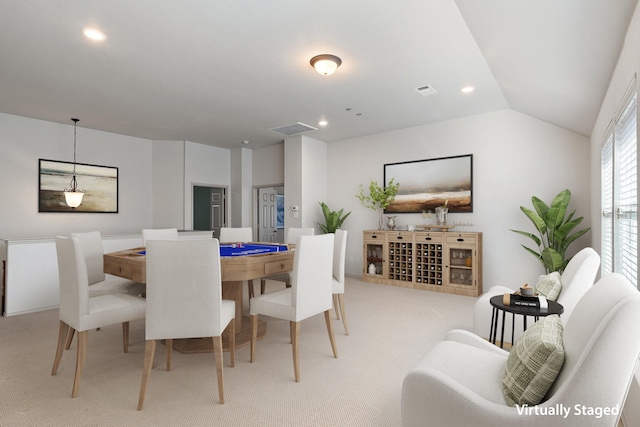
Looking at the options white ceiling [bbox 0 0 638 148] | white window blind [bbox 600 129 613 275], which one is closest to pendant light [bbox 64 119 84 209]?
white ceiling [bbox 0 0 638 148]

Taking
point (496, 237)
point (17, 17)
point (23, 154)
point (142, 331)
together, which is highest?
point (17, 17)

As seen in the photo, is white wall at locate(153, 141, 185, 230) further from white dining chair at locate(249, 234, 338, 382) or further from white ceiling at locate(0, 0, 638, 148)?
white dining chair at locate(249, 234, 338, 382)

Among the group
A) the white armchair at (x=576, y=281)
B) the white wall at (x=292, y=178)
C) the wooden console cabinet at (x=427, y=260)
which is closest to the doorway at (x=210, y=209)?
the white wall at (x=292, y=178)

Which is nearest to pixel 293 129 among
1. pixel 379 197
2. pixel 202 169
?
pixel 379 197

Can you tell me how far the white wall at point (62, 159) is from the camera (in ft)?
16.1

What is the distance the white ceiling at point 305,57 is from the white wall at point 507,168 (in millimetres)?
278

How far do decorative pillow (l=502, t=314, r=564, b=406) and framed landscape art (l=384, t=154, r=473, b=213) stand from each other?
4.07 metres

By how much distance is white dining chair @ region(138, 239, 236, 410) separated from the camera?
1979mm

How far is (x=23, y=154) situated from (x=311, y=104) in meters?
4.52

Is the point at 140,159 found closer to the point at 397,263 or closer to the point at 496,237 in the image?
Result: the point at 397,263

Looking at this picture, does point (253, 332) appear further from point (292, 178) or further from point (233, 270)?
point (292, 178)

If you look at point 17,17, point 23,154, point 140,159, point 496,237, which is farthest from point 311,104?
point 23,154

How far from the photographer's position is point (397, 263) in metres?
5.43

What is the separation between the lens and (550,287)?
251cm
